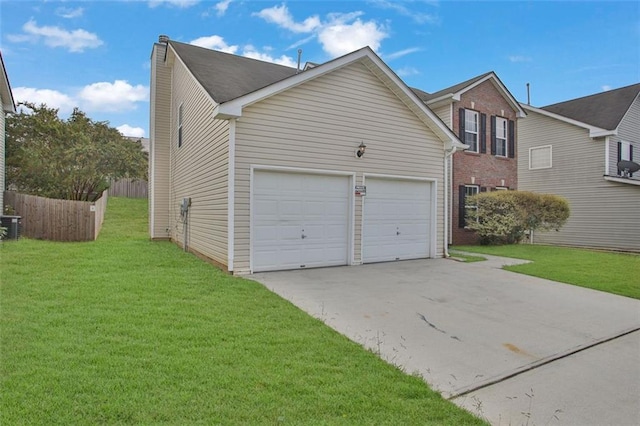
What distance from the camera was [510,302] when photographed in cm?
637

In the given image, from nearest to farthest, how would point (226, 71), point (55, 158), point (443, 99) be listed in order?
point (226, 71) → point (443, 99) → point (55, 158)

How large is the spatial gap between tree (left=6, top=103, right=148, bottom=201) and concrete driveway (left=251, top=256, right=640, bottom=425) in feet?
49.2

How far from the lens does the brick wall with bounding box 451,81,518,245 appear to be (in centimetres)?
1542

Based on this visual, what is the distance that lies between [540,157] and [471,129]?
623 cm

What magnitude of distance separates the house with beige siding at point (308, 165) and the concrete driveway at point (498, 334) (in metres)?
1.04

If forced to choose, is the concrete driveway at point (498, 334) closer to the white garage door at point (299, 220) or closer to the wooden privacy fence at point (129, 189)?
the white garage door at point (299, 220)

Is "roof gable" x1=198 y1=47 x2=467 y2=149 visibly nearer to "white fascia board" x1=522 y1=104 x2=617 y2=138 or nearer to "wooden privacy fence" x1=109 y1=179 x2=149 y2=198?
"white fascia board" x1=522 y1=104 x2=617 y2=138

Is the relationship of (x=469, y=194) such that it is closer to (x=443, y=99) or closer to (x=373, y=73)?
(x=443, y=99)

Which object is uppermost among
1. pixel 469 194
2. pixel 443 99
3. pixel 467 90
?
pixel 467 90

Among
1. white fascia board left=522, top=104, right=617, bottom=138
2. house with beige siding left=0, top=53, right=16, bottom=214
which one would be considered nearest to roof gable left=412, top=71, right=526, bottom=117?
white fascia board left=522, top=104, right=617, bottom=138

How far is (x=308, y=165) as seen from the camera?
28.6 feet

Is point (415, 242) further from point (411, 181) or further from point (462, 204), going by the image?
point (462, 204)

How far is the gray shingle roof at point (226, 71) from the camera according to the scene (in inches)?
340

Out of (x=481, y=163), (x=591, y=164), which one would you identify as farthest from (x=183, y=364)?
(x=591, y=164)
